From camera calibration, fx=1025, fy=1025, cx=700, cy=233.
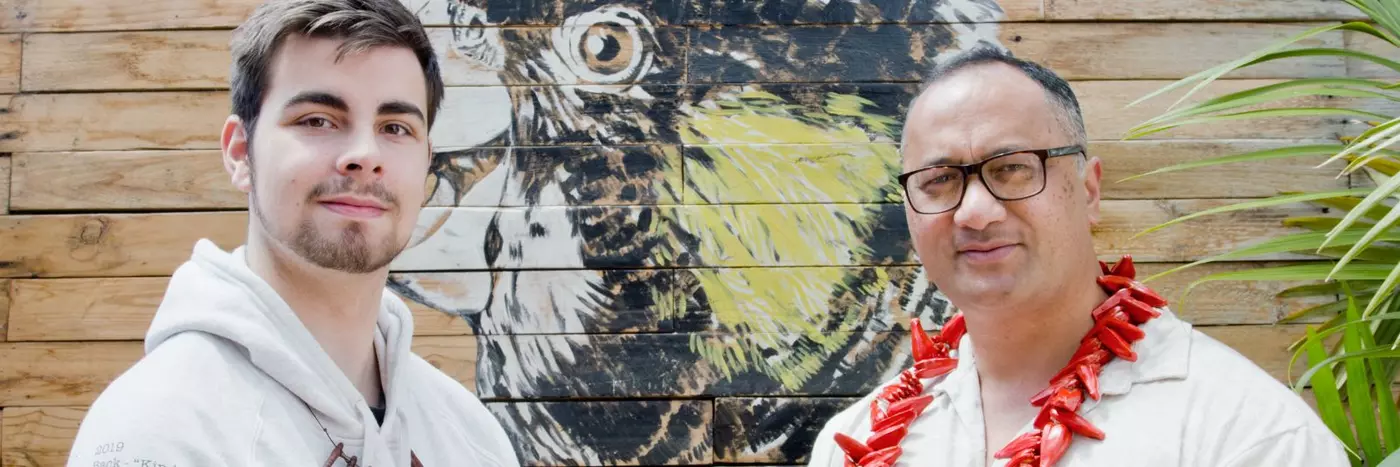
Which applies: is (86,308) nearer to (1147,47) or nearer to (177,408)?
(177,408)

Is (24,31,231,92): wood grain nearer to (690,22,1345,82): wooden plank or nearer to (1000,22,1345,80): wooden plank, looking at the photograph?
(690,22,1345,82): wooden plank

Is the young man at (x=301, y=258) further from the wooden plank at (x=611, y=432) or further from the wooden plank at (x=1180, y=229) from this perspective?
the wooden plank at (x=1180, y=229)

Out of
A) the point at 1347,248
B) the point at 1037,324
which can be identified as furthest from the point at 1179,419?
the point at 1347,248

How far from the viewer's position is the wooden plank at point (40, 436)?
2.50 m

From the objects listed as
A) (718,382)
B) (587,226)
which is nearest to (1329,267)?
(718,382)

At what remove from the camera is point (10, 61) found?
2598 millimetres

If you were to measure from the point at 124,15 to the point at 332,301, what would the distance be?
1.52 metres

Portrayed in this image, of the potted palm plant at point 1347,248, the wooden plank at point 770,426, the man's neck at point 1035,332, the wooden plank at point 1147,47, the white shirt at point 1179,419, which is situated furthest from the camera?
the wooden plank at point 1147,47

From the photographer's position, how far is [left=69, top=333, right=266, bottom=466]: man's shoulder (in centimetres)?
129

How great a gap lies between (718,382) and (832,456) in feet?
2.08

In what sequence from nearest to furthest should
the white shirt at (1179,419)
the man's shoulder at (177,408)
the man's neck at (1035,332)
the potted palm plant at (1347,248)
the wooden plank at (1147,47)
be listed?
the man's shoulder at (177,408) < the white shirt at (1179,419) < the man's neck at (1035,332) < the potted palm plant at (1347,248) < the wooden plank at (1147,47)

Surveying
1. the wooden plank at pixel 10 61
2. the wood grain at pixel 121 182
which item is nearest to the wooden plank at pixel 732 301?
the wood grain at pixel 121 182

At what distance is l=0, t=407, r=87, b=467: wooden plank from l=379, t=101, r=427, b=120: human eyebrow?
1.54 metres

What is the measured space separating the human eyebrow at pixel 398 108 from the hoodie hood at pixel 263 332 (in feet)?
1.00
